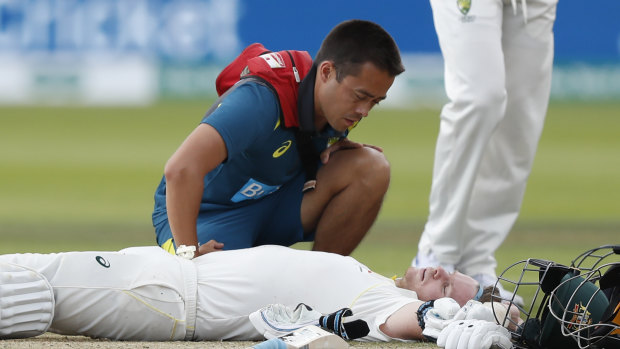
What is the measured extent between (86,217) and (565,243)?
10.8 ft

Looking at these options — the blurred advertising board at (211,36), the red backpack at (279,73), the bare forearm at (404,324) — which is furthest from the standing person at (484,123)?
the blurred advertising board at (211,36)

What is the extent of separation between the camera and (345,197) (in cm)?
416

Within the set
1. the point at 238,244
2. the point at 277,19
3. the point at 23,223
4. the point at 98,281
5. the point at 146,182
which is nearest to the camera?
the point at 98,281

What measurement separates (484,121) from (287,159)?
2.73 feet

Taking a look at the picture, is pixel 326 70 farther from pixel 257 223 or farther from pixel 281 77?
pixel 257 223

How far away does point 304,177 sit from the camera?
4211 mm

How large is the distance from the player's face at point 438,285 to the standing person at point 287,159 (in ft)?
2.07

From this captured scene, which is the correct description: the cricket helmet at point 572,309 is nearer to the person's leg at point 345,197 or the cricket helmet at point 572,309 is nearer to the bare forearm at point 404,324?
the bare forearm at point 404,324

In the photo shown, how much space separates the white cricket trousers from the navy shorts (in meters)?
0.72

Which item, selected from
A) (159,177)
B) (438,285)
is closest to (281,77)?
(438,285)

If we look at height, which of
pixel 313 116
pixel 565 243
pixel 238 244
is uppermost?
pixel 313 116

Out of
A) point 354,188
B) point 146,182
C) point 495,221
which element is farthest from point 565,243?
point 146,182

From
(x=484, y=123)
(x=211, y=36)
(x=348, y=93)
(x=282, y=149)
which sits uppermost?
(x=348, y=93)

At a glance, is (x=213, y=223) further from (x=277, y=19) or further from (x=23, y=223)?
(x=277, y=19)
